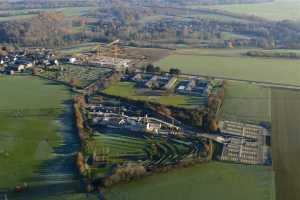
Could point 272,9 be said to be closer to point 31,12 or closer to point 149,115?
point 31,12

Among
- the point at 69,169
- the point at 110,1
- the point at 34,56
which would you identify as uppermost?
the point at 110,1

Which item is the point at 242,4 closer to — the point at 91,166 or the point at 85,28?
the point at 85,28

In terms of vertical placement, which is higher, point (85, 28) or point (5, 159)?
point (85, 28)

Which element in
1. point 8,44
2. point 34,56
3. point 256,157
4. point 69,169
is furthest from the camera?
point 8,44

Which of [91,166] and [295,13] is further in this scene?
[295,13]

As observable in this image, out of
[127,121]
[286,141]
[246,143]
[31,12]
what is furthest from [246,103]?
[31,12]

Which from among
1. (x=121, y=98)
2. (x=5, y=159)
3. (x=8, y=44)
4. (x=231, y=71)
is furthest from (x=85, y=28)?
(x=5, y=159)
